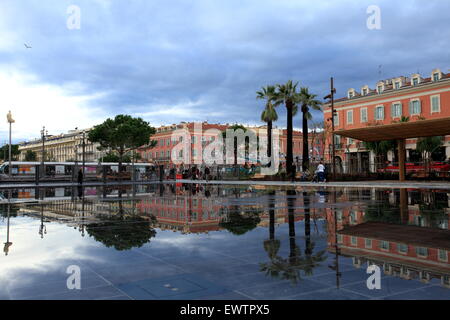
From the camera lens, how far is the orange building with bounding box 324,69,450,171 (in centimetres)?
4450

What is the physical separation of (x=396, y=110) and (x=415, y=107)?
2.47 m

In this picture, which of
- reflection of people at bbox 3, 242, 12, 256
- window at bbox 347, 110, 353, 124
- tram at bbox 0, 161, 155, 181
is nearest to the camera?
reflection of people at bbox 3, 242, 12, 256

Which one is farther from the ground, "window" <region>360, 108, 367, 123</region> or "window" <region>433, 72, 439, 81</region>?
"window" <region>433, 72, 439, 81</region>

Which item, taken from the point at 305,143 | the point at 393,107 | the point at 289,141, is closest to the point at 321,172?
the point at 289,141

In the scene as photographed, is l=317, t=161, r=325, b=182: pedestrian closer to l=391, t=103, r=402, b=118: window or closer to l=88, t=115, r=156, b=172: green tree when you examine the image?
l=391, t=103, r=402, b=118: window

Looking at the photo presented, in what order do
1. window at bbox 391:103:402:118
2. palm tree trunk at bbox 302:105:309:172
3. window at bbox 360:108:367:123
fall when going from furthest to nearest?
window at bbox 360:108:367:123
window at bbox 391:103:402:118
palm tree trunk at bbox 302:105:309:172

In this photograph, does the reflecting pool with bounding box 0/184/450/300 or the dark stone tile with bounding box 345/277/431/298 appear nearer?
the dark stone tile with bounding box 345/277/431/298

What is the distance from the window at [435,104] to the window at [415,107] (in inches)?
58.5

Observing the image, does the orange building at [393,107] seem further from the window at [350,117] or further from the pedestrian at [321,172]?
the pedestrian at [321,172]

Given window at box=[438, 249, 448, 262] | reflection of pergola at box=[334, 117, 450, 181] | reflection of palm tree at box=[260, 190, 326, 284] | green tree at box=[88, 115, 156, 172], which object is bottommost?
reflection of palm tree at box=[260, 190, 326, 284]

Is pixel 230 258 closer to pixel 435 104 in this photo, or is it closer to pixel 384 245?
pixel 384 245

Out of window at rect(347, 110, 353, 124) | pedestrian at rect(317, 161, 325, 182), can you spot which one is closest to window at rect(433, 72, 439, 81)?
window at rect(347, 110, 353, 124)

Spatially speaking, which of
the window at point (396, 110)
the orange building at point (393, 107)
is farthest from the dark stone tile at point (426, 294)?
the window at point (396, 110)
